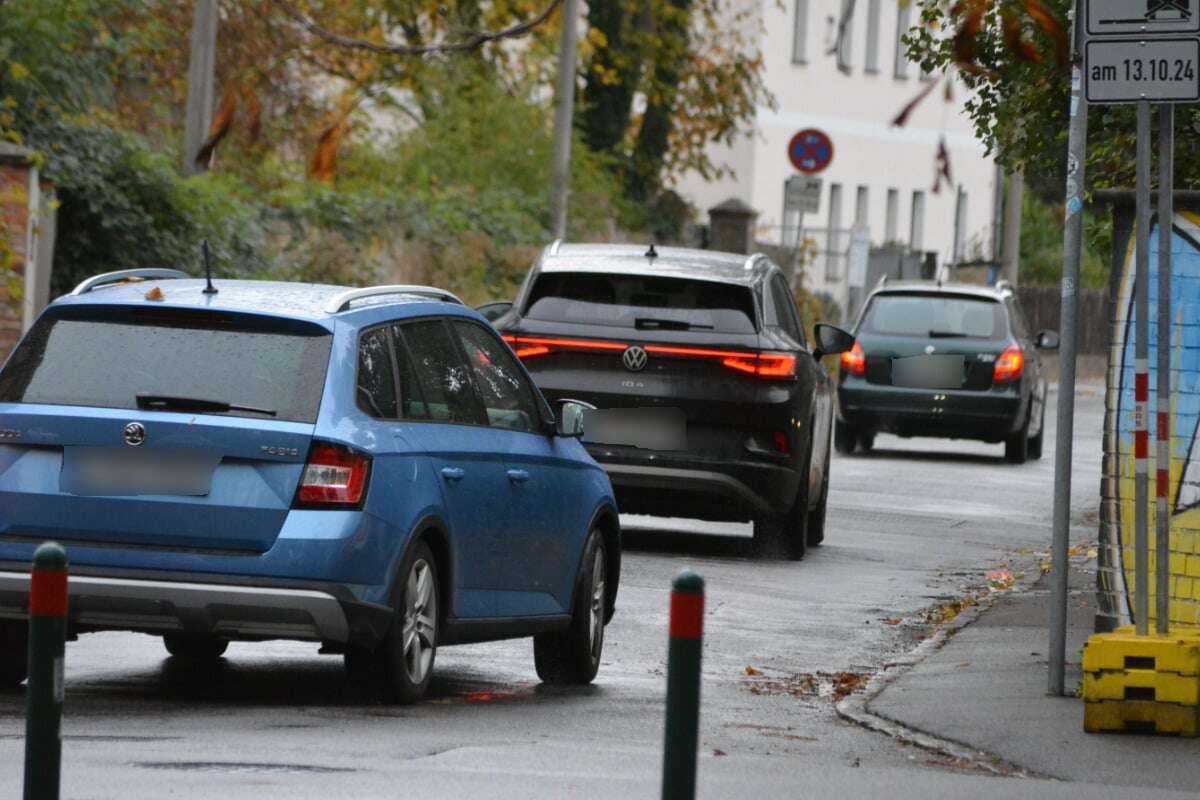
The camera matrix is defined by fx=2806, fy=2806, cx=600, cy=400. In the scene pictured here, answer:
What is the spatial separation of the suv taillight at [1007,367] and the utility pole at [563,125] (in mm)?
9660

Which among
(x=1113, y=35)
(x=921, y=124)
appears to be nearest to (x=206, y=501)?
(x=1113, y=35)

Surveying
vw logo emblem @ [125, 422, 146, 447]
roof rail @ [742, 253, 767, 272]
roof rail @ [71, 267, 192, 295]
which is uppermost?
roof rail @ [742, 253, 767, 272]

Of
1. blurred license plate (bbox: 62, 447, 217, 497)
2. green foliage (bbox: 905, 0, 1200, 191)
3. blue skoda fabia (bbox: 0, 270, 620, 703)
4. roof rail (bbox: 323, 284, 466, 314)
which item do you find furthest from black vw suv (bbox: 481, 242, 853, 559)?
blurred license plate (bbox: 62, 447, 217, 497)

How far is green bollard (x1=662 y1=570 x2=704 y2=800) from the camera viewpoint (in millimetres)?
5512

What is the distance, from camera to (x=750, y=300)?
1602 cm

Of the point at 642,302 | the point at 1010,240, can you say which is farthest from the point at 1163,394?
the point at 1010,240

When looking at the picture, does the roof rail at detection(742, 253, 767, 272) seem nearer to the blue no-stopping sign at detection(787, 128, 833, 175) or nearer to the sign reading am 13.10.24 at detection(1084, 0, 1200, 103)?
the sign reading am 13.10.24 at detection(1084, 0, 1200, 103)

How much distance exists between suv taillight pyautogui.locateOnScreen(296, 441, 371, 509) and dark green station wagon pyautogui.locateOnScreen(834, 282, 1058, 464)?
17.3 metres

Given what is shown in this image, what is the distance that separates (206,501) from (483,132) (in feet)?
99.4

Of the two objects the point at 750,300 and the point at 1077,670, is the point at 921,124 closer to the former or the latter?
the point at 750,300

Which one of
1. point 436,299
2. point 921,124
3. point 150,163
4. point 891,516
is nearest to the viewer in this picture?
point 436,299

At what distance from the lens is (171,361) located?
939 cm

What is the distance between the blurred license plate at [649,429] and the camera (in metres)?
15.8

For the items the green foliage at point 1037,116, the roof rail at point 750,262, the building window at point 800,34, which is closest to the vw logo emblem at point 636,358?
the roof rail at point 750,262
